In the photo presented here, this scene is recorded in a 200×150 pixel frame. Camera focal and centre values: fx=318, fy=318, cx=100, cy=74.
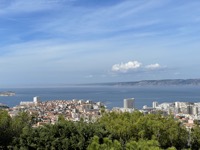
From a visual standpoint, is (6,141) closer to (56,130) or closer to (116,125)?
(56,130)

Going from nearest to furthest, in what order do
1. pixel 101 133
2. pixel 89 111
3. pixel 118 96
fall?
pixel 101 133 → pixel 89 111 → pixel 118 96

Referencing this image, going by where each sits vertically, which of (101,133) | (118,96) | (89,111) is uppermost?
(101,133)

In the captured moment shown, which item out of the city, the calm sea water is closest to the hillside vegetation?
the city

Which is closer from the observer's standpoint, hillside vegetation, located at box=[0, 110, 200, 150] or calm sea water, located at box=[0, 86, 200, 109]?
hillside vegetation, located at box=[0, 110, 200, 150]

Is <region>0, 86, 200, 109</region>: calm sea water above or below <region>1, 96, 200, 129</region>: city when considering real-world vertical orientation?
below

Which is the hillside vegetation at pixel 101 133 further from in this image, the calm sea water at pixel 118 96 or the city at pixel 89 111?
the calm sea water at pixel 118 96

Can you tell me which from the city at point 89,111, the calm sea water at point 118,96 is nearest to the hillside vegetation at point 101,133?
the city at point 89,111

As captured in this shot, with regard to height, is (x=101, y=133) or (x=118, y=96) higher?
(x=101, y=133)

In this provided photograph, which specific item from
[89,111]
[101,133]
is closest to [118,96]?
[89,111]

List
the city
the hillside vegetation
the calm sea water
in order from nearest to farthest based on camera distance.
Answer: the hillside vegetation, the city, the calm sea water

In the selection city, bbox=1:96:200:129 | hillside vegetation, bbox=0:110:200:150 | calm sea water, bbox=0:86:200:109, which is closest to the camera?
hillside vegetation, bbox=0:110:200:150

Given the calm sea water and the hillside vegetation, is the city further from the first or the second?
the calm sea water

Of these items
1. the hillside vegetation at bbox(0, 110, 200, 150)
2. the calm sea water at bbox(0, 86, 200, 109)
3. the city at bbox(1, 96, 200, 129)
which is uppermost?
the hillside vegetation at bbox(0, 110, 200, 150)

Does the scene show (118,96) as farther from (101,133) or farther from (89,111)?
(101,133)
